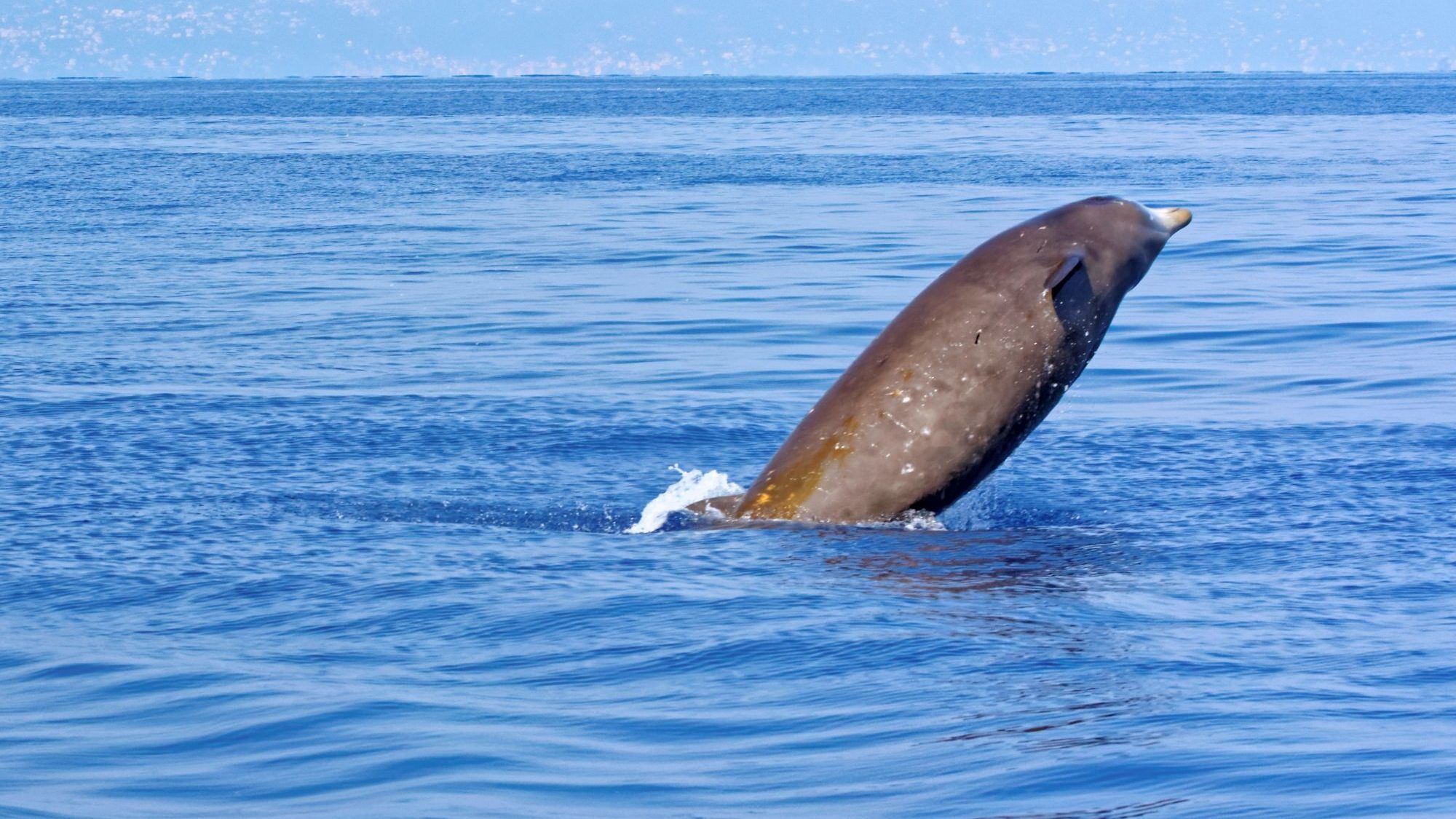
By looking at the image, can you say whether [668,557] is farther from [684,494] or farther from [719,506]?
[684,494]

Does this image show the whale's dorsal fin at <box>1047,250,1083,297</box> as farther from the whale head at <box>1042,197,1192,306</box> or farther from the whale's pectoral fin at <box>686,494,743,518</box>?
the whale's pectoral fin at <box>686,494,743,518</box>

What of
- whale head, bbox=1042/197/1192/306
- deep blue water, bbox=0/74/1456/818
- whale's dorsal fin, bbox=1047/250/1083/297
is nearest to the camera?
deep blue water, bbox=0/74/1456/818

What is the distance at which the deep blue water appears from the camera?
6.96 metres

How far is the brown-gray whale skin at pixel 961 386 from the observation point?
36.9 ft

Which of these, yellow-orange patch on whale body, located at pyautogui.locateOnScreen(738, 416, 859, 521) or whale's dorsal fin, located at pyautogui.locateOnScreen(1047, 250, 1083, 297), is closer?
whale's dorsal fin, located at pyautogui.locateOnScreen(1047, 250, 1083, 297)

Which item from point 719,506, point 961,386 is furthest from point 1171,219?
point 719,506

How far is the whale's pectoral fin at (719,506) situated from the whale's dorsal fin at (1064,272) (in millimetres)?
2240

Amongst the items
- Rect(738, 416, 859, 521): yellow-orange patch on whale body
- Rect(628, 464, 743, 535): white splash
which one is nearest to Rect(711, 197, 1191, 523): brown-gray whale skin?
Rect(738, 416, 859, 521): yellow-orange patch on whale body

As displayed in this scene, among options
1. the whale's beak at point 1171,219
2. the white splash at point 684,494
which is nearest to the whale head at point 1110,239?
the whale's beak at point 1171,219

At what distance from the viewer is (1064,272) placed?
10.8 m

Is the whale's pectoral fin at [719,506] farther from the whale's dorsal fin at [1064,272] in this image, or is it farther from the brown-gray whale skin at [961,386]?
the whale's dorsal fin at [1064,272]

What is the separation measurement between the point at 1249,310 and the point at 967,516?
39.4 ft

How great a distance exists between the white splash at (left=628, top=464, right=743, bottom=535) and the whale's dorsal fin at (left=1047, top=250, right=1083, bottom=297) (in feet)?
8.43

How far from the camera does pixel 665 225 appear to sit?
119 feet
